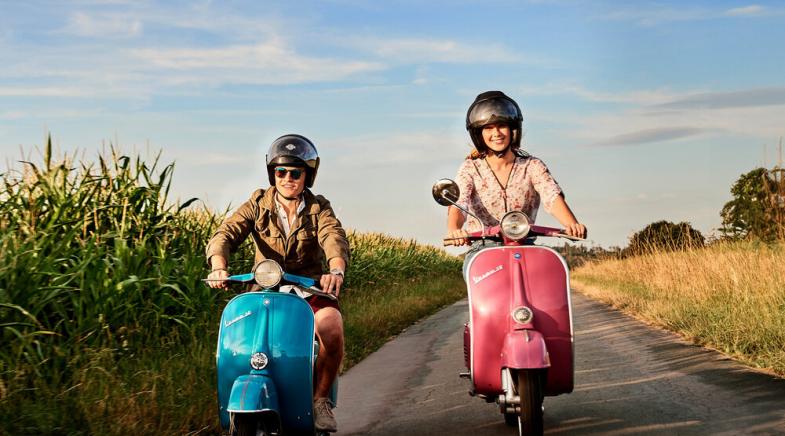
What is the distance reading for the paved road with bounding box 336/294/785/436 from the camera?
571 cm

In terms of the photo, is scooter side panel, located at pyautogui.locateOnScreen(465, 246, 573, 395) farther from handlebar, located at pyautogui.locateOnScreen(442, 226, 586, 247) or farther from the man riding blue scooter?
the man riding blue scooter

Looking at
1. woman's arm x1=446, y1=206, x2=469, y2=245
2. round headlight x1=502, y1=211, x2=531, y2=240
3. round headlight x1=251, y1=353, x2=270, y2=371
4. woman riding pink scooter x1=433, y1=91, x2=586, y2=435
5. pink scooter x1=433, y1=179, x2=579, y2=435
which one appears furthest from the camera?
woman's arm x1=446, y1=206, x2=469, y2=245

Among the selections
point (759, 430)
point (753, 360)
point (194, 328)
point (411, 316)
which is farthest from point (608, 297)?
point (759, 430)

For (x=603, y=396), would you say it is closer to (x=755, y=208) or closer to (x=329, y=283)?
(x=329, y=283)

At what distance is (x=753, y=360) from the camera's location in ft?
26.9

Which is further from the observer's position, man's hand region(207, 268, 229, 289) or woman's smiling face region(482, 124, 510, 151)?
woman's smiling face region(482, 124, 510, 151)

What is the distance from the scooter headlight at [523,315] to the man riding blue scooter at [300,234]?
1040 mm

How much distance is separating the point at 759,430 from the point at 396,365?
14.2 ft

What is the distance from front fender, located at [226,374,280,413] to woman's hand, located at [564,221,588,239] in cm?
207

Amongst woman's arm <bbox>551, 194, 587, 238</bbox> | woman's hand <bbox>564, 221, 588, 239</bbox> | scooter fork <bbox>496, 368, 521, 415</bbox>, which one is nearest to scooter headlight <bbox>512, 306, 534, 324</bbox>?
scooter fork <bbox>496, 368, 521, 415</bbox>

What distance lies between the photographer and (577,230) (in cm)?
538

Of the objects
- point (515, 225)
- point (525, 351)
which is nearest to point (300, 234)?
point (515, 225)

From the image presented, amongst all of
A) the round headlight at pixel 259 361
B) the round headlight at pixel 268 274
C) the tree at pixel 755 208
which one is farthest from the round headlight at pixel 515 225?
the tree at pixel 755 208

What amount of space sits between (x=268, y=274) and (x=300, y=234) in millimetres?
913
